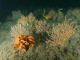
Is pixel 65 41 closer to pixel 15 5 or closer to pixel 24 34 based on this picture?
pixel 24 34

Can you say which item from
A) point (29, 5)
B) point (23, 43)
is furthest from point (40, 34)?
point (29, 5)

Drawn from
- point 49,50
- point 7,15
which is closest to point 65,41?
point 49,50

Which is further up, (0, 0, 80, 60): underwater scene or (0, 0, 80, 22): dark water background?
(0, 0, 80, 22): dark water background

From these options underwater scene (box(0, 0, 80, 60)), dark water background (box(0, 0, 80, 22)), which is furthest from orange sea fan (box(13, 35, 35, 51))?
dark water background (box(0, 0, 80, 22))

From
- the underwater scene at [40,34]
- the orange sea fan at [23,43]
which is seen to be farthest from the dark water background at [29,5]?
the orange sea fan at [23,43]

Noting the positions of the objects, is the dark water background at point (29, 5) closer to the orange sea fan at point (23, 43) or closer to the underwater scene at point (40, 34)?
the underwater scene at point (40, 34)

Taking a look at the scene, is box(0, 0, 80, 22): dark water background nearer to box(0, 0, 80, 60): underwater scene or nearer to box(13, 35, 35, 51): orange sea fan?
box(0, 0, 80, 60): underwater scene

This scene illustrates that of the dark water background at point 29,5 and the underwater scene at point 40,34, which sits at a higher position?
the dark water background at point 29,5

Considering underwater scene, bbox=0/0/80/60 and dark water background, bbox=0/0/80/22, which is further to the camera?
dark water background, bbox=0/0/80/22

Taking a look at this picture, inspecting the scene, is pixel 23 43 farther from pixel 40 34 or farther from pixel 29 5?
pixel 29 5

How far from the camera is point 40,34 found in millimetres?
1913

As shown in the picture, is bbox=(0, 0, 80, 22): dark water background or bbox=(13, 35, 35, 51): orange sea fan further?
bbox=(0, 0, 80, 22): dark water background

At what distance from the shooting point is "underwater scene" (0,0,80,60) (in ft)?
6.11

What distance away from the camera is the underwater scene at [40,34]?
1.86 m
